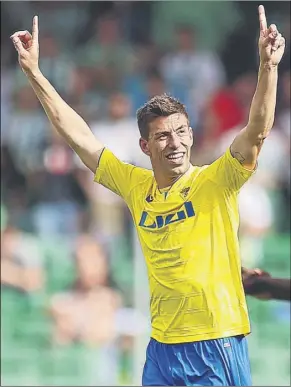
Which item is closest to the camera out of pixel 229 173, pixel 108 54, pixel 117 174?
pixel 229 173

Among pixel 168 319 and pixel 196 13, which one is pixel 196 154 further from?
pixel 168 319

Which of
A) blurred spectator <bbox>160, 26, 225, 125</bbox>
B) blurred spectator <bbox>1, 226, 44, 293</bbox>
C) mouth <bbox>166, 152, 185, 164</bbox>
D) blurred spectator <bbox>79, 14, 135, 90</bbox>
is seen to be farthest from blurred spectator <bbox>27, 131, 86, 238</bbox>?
mouth <bbox>166, 152, 185, 164</bbox>

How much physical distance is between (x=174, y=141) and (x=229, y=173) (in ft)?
1.08

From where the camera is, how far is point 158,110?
488 centimetres

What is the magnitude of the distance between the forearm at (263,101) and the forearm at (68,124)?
112 cm

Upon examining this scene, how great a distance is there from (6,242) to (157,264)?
15.4ft

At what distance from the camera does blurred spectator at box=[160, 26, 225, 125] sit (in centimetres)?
1113

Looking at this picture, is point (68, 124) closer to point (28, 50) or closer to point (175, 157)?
point (28, 50)

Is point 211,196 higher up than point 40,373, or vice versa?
point 211,196

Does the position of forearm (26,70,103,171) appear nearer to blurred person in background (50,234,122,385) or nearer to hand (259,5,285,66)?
hand (259,5,285,66)

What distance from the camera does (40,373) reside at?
341 inches

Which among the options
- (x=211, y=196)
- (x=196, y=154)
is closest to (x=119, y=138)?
(x=196, y=154)

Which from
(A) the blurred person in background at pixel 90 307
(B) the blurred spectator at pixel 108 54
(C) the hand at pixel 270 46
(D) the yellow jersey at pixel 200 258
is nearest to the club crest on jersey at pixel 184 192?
(D) the yellow jersey at pixel 200 258

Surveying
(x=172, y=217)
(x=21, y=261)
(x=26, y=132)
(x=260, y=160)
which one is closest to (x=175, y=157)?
(x=172, y=217)
